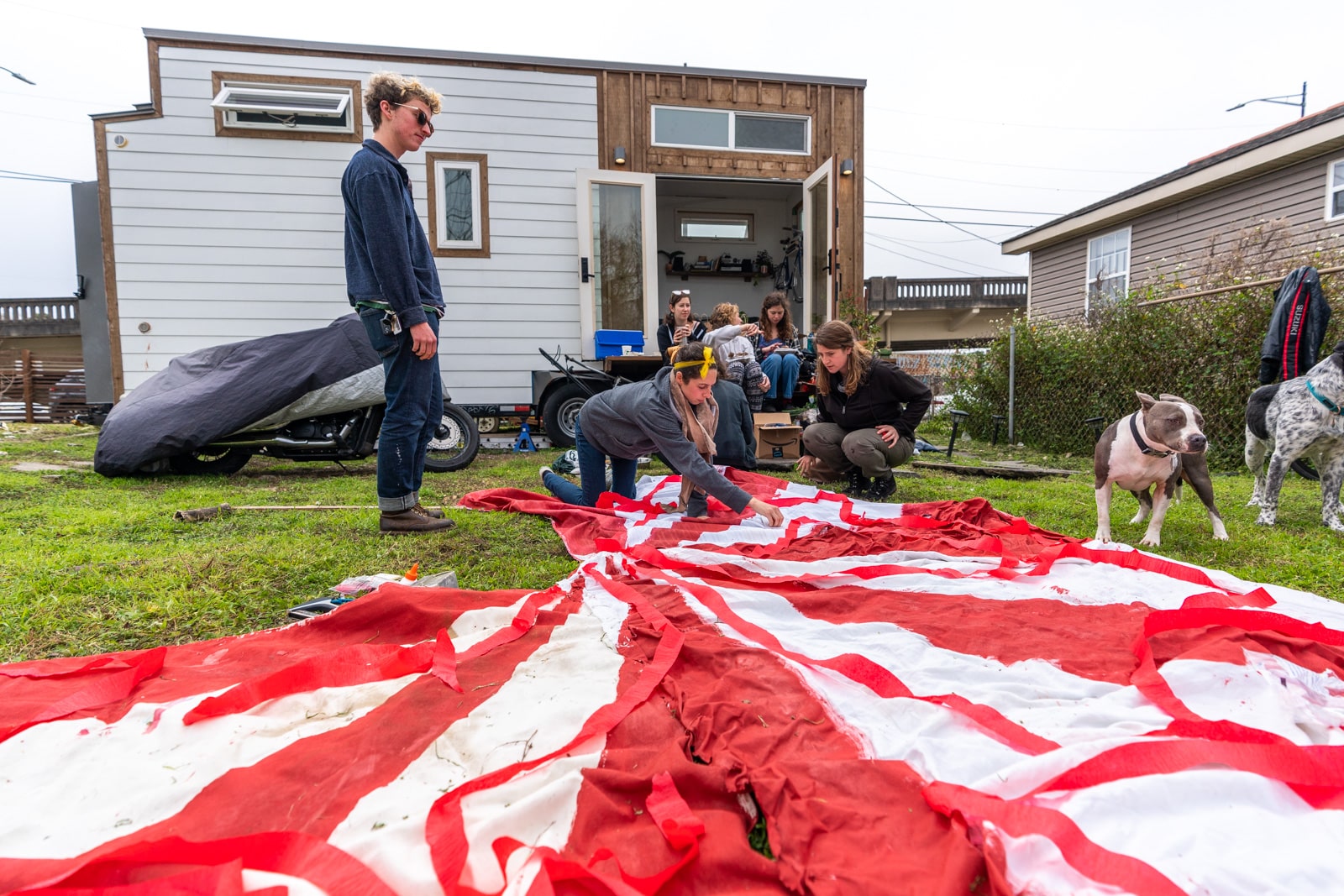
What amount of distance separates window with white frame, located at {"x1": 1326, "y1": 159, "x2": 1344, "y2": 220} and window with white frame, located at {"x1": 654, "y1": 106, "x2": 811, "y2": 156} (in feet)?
20.0

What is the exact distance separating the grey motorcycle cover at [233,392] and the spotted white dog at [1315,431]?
17.4 ft

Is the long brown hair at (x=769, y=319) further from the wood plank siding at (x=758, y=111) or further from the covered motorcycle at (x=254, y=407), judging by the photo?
the covered motorcycle at (x=254, y=407)

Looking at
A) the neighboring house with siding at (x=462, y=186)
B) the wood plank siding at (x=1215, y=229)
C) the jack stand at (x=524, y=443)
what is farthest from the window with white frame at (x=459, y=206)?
the wood plank siding at (x=1215, y=229)

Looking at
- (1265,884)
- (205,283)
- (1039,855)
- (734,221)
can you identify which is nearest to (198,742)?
(1039,855)

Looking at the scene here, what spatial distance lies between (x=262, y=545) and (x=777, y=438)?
3.82 meters

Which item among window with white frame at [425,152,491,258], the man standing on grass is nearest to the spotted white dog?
the man standing on grass

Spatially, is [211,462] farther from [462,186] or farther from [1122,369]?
[1122,369]

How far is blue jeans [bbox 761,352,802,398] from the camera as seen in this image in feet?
19.9

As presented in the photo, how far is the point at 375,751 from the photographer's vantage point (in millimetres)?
1242

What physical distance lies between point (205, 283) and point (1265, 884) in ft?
27.7

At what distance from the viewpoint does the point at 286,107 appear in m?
6.70

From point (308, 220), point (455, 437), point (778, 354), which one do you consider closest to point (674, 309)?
point (778, 354)

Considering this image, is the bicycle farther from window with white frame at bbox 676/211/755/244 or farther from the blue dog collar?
the blue dog collar

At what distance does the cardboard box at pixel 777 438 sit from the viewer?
18.2 feet
